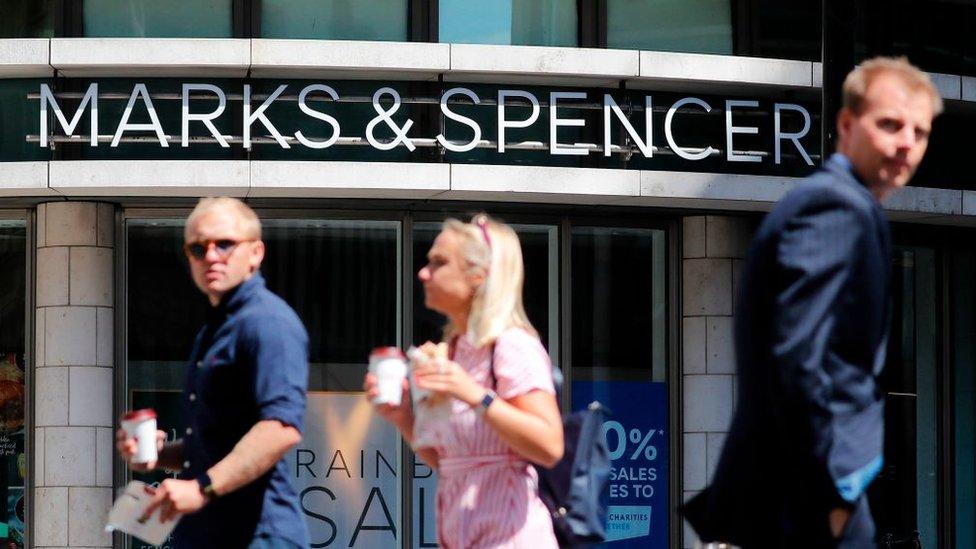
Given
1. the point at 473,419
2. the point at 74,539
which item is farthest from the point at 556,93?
the point at 473,419

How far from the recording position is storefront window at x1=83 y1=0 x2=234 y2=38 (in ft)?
41.1

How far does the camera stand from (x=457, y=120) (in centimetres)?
1225

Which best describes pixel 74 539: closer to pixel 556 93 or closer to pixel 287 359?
pixel 556 93

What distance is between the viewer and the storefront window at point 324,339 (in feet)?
Result: 41.9

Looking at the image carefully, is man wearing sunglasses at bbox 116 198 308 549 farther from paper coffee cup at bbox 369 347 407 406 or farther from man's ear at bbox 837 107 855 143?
man's ear at bbox 837 107 855 143

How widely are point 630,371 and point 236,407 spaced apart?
8683 millimetres

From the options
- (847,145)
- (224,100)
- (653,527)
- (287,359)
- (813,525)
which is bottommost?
(653,527)

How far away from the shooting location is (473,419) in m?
4.90

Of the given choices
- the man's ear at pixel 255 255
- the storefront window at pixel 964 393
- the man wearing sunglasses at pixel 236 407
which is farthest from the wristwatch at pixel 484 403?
the storefront window at pixel 964 393

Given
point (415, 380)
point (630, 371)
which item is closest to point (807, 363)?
point (415, 380)

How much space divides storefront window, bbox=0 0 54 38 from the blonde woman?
8.38m

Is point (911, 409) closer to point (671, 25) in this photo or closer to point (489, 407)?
point (671, 25)

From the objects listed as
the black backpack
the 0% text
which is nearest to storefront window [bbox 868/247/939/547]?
the 0% text

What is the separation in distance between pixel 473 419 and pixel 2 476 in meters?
8.85
